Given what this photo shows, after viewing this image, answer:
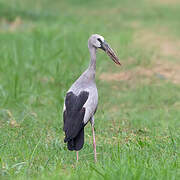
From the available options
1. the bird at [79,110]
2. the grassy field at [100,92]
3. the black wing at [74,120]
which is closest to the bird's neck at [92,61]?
the bird at [79,110]

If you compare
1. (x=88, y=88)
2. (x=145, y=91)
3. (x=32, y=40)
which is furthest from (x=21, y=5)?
(x=88, y=88)

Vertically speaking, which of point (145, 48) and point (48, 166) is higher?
point (145, 48)

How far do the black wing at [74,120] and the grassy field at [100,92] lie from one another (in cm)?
19

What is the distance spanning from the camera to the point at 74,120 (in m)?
4.86

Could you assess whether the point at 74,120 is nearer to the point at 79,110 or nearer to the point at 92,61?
the point at 79,110

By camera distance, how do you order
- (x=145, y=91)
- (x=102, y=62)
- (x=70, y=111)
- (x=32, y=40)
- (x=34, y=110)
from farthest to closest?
(x=32, y=40)
(x=102, y=62)
(x=145, y=91)
(x=34, y=110)
(x=70, y=111)

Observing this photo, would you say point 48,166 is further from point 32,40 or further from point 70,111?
point 32,40

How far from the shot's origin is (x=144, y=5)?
16.9 m

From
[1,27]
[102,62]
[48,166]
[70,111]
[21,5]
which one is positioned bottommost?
[48,166]

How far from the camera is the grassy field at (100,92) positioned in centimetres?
445

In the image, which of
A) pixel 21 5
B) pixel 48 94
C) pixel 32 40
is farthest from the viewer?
pixel 21 5

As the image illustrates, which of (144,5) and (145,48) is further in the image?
(144,5)

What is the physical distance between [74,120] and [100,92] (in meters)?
3.46

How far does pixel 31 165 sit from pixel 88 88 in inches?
40.6
